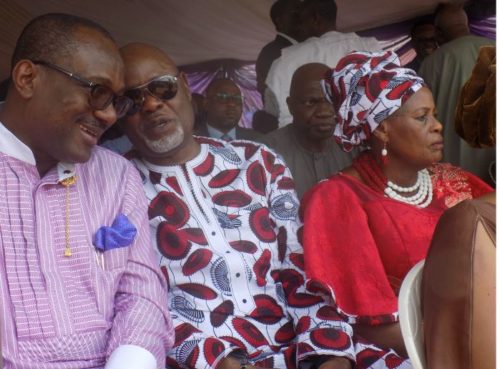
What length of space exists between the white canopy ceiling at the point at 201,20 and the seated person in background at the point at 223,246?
0.35 metres

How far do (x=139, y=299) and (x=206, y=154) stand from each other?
813 millimetres

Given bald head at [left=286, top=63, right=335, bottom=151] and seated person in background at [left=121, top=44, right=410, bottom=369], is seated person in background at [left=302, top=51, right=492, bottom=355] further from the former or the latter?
bald head at [left=286, top=63, right=335, bottom=151]

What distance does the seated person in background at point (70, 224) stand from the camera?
284 centimetres

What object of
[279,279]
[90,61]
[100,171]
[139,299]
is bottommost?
[279,279]

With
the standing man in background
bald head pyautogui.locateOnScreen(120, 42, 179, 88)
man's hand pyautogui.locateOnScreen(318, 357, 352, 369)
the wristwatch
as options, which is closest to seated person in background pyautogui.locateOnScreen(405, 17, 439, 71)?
the standing man in background

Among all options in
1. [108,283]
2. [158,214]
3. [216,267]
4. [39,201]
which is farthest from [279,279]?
[39,201]

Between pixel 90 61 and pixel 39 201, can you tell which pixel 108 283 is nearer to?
pixel 39 201

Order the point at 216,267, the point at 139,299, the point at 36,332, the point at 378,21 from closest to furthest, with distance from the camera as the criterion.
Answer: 1. the point at 36,332
2. the point at 139,299
3. the point at 216,267
4. the point at 378,21

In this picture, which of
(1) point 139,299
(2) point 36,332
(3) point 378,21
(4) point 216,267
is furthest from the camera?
(3) point 378,21

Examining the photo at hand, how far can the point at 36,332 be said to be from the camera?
282 centimetres

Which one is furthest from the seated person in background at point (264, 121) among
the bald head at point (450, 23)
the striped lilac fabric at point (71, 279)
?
the striped lilac fabric at point (71, 279)

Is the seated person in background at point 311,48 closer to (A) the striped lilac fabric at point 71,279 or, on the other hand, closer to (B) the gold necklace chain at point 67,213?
(A) the striped lilac fabric at point 71,279

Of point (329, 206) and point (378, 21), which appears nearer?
point (329, 206)

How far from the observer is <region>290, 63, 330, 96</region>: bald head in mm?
4113
